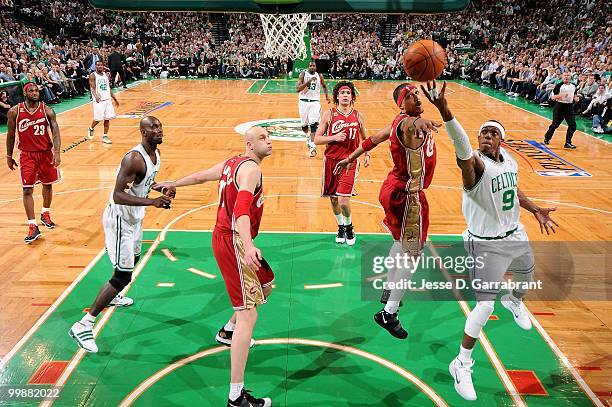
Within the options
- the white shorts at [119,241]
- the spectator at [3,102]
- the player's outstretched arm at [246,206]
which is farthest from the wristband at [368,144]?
the spectator at [3,102]

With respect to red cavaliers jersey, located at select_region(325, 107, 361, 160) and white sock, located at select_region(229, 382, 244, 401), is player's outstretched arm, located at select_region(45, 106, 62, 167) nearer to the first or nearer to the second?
red cavaliers jersey, located at select_region(325, 107, 361, 160)

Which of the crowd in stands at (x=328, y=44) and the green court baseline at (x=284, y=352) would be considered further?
the crowd in stands at (x=328, y=44)

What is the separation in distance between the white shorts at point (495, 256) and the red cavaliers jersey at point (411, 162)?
2.68 feet

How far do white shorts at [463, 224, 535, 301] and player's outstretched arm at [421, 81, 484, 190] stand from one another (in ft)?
1.65

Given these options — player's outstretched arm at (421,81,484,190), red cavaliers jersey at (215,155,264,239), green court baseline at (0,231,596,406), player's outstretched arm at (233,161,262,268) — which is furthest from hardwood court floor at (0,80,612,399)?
player's outstretched arm at (233,161,262,268)

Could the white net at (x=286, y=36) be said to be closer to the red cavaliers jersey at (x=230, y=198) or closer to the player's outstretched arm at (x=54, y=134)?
the player's outstretched arm at (x=54, y=134)

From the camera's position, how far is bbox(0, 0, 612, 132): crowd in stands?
65.2 feet

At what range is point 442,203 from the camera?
27.8 ft

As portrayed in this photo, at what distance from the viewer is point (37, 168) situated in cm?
704

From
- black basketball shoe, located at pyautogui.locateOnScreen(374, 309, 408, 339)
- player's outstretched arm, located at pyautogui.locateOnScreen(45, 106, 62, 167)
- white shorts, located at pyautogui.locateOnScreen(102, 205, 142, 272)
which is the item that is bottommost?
black basketball shoe, located at pyautogui.locateOnScreen(374, 309, 408, 339)

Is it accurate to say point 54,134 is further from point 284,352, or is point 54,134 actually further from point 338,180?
point 284,352

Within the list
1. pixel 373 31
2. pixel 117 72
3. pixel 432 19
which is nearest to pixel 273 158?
pixel 117 72

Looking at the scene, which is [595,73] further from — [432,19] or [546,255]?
[432,19]

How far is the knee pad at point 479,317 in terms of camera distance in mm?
4066
